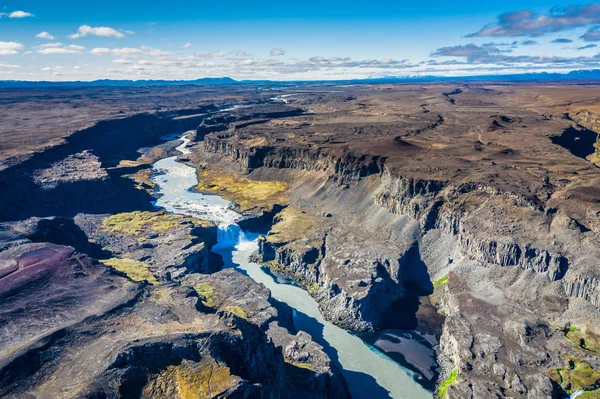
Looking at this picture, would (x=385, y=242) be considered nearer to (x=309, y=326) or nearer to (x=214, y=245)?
(x=309, y=326)

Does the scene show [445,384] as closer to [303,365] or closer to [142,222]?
[303,365]

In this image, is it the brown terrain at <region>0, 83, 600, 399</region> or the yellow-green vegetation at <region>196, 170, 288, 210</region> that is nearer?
the brown terrain at <region>0, 83, 600, 399</region>

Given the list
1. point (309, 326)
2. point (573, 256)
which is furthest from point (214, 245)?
point (573, 256)

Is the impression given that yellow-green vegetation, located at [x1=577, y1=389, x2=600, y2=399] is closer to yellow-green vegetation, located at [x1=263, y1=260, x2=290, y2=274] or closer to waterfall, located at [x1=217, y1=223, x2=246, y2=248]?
yellow-green vegetation, located at [x1=263, y1=260, x2=290, y2=274]

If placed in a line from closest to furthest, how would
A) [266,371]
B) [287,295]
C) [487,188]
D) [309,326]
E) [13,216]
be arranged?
[266,371] → [309,326] → [287,295] → [487,188] → [13,216]

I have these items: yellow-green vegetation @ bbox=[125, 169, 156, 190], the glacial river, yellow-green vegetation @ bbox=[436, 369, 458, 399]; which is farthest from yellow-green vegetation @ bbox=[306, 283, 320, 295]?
yellow-green vegetation @ bbox=[125, 169, 156, 190]

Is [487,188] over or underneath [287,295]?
over

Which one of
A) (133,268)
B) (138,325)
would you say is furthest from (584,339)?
(133,268)
